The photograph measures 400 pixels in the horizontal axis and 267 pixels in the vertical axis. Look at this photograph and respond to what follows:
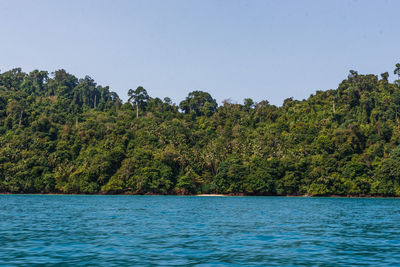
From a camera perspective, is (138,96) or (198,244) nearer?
(198,244)

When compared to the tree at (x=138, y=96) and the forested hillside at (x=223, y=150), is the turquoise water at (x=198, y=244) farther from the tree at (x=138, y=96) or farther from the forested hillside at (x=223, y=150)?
the tree at (x=138, y=96)

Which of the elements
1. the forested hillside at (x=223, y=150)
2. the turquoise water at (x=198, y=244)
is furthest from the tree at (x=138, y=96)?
the turquoise water at (x=198, y=244)

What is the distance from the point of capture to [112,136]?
461 feet

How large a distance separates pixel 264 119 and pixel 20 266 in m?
156

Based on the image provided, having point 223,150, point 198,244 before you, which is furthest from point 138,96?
point 198,244

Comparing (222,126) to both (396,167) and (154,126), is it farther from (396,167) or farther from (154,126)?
(396,167)

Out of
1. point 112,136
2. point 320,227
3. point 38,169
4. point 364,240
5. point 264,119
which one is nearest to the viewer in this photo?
point 364,240

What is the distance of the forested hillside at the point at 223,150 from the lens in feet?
366

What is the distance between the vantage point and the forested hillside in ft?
366

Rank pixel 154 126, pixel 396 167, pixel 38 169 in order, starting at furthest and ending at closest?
pixel 154 126 → pixel 38 169 → pixel 396 167

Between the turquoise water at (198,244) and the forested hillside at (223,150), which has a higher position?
the forested hillside at (223,150)

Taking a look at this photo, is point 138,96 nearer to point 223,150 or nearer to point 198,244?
point 223,150

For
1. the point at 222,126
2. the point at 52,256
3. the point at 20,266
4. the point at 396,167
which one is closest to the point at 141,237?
the point at 52,256

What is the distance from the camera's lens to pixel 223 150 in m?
134
